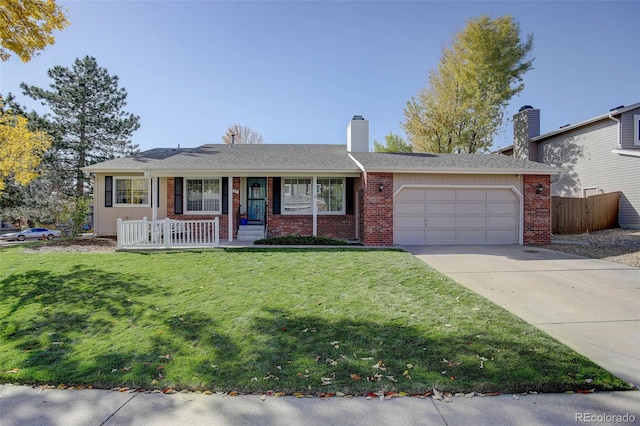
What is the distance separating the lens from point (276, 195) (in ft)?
43.1

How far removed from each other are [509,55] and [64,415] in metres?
28.4

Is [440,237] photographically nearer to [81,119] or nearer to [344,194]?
[344,194]

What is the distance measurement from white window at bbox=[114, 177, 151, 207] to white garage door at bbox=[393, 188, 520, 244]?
33.2ft

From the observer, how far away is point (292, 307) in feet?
16.3

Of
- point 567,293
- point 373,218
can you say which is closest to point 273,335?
point 567,293

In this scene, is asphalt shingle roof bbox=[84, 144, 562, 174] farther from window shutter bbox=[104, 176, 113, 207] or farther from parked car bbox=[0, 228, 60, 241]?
parked car bbox=[0, 228, 60, 241]

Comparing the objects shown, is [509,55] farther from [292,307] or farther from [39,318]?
[39,318]

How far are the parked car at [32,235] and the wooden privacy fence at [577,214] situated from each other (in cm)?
A: 3305

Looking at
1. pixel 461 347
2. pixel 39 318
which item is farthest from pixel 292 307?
pixel 39 318

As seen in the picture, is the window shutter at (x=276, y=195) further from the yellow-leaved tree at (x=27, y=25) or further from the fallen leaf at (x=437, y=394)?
the fallen leaf at (x=437, y=394)

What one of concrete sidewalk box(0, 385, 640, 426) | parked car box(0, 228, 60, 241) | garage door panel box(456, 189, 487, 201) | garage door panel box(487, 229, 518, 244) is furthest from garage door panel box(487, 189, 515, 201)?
parked car box(0, 228, 60, 241)

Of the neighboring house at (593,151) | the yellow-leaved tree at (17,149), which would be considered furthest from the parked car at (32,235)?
the neighboring house at (593,151)

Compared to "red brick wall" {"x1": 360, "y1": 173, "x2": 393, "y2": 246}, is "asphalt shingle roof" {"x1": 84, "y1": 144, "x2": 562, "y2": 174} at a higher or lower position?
higher

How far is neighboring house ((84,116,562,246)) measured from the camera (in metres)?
11.3
